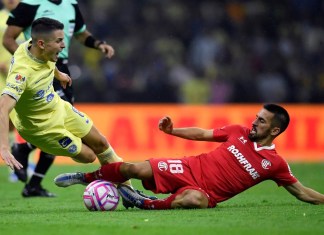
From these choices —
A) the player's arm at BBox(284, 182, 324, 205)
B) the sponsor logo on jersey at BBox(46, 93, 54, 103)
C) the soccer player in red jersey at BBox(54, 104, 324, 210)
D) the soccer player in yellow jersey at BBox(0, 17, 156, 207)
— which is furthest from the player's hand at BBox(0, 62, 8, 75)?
the player's arm at BBox(284, 182, 324, 205)

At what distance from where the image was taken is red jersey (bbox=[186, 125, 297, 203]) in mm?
8438

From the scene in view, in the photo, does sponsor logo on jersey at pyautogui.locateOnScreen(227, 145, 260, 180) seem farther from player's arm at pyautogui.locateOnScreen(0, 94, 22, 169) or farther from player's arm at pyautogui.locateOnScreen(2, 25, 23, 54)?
player's arm at pyautogui.locateOnScreen(2, 25, 23, 54)

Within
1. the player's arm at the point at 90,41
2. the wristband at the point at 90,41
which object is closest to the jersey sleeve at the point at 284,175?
the player's arm at the point at 90,41

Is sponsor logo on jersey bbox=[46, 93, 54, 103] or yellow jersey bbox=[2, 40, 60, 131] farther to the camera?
sponsor logo on jersey bbox=[46, 93, 54, 103]

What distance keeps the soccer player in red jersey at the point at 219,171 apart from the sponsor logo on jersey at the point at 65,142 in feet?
1.59

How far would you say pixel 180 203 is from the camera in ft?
27.3

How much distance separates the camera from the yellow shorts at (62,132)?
8664 millimetres

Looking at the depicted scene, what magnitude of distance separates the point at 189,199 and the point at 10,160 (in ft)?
6.09

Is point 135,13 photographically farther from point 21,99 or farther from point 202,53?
point 21,99

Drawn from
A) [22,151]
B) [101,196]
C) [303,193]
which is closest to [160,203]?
[101,196]

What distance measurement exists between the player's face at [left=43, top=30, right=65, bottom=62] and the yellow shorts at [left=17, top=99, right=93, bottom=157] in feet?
→ 2.12

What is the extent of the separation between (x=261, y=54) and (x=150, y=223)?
1362 centimetres

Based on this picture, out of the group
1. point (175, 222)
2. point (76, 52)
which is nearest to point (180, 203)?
point (175, 222)

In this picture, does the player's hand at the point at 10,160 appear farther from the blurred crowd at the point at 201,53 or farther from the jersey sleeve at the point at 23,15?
the blurred crowd at the point at 201,53
